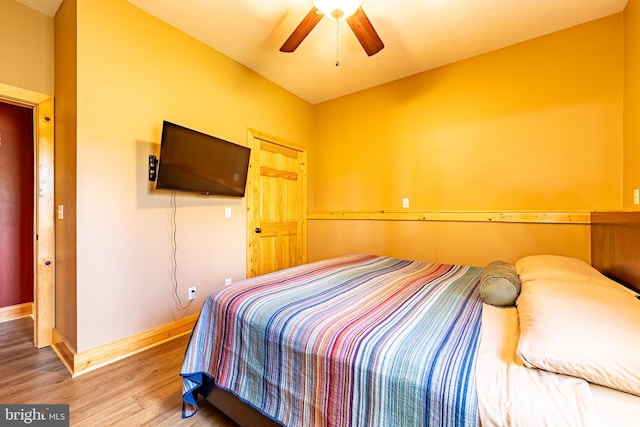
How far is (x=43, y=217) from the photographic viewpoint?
2166mm

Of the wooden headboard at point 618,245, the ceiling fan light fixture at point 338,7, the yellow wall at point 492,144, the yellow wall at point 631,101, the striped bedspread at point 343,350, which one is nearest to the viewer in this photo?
the striped bedspread at point 343,350

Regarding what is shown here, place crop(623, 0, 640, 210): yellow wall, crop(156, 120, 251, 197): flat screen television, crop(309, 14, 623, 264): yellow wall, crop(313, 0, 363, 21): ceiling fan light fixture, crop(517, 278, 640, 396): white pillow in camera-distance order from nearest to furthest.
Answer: crop(517, 278, 640, 396): white pillow, crop(313, 0, 363, 21): ceiling fan light fixture, crop(623, 0, 640, 210): yellow wall, crop(156, 120, 251, 197): flat screen television, crop(309, 14, 623, 264): yellow wall

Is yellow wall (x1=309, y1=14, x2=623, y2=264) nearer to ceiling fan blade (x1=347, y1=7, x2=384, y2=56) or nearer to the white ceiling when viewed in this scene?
the white ceiling

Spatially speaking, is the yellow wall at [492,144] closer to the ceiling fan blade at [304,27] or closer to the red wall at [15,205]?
the ceiling fan blade at [304,27]

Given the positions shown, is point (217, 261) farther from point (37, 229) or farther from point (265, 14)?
point (265, 14)

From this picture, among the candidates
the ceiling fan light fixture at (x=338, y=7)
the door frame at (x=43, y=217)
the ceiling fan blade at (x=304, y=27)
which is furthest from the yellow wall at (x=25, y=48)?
the ceiling fan light fixture at (x=338, y=7)

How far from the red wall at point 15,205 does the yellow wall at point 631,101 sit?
529 cm

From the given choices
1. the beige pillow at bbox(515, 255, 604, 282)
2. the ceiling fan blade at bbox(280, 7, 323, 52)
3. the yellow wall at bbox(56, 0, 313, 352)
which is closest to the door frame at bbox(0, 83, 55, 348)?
the yellow wall at bbox(56, 0, 313, 352)

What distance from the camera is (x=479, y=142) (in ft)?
8.93

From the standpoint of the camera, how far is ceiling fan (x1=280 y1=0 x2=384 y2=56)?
5.60ft

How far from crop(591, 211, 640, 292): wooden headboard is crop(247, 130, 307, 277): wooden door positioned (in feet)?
9.60

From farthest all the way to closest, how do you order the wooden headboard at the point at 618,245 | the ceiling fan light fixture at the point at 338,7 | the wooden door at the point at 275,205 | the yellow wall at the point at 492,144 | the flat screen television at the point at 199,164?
the wooden door at the point at 275,205 < the yellow wall at the point at 492,144 < the flat screen television at the point at 199,164 < the ceiling fan light fixture at the point at 338,7 < the wooden headboard at the point at 618,245

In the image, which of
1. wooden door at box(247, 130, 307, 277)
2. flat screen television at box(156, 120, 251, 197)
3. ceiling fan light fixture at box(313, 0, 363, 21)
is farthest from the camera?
wooden door at box(247, 130, 307, 277)

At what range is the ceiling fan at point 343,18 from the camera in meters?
1.71
